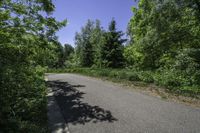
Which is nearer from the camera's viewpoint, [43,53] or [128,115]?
[128,115]

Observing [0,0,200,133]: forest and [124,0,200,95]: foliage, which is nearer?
[0,0,200,133]: forest

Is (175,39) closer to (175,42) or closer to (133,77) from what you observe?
(175,42)

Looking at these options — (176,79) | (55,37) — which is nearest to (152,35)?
(176,79)

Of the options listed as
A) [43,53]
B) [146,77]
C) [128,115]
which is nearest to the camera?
[128,115]

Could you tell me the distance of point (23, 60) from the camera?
6.80 meters

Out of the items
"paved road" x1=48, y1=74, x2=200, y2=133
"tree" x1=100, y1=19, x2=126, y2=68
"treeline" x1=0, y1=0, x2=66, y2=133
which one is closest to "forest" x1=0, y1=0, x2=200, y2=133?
"treeline" x1=0, y1=0, x2=66, y2=133

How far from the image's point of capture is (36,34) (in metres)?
9.12

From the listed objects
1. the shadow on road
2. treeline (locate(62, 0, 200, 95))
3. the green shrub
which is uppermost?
treeline (locate(62, 0, 200, 95))

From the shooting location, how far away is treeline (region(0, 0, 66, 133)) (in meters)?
5.13

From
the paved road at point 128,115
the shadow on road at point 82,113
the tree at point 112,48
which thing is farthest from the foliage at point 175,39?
the tree at point 112,48

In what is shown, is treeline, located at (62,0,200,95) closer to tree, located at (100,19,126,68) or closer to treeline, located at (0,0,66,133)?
treeline, located at (0,0,66,133)

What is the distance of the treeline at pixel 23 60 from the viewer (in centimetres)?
513

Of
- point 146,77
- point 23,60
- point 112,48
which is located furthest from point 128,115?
point 112,48

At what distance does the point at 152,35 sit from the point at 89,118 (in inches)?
333
